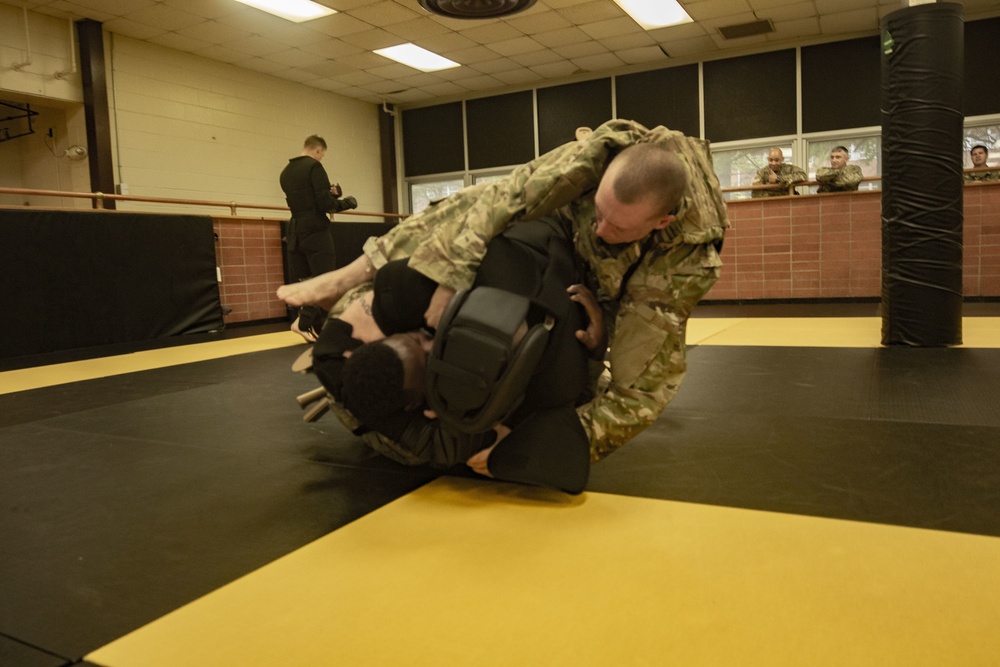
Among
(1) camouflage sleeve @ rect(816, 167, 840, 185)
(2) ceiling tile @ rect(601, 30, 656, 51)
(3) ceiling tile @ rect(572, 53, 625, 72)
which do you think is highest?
(2) ceiling tile @ rect(601, 30, 656, 51)

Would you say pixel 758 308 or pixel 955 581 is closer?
pixel 955 581

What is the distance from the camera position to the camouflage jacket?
1543mm

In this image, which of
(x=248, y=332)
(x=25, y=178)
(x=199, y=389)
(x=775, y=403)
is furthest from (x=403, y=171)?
(x=775, y=403)

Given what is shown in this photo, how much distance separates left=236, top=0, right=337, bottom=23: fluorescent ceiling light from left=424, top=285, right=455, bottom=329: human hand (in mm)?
6684

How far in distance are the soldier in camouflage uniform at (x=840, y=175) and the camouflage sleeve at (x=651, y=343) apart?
6255mm

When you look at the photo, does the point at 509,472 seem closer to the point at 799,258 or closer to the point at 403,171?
the point at 799,258

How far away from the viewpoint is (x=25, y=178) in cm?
853

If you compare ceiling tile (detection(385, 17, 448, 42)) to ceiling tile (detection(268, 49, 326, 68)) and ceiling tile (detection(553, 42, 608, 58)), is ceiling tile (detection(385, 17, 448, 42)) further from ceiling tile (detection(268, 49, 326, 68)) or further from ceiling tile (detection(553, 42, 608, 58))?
ceiling tile (detection(553, 42, 608, 58))

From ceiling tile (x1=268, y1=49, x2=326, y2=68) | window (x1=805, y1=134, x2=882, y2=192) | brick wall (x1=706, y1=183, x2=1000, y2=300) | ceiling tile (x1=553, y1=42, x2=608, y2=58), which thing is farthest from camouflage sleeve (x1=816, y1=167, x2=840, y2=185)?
ceiling tile (x1=268, y1=49, x2=326, y2=68)

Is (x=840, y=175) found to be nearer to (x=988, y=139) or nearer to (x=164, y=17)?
(x=988, y=139)

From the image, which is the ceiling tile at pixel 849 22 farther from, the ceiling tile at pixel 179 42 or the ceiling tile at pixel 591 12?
the ceiling tile at pixel 179 42

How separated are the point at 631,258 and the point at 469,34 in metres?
7.51

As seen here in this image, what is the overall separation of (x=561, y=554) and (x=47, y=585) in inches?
36.2

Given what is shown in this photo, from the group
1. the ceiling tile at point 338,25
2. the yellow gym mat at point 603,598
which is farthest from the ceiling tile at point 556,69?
the yellow gym mat at point 603,598
